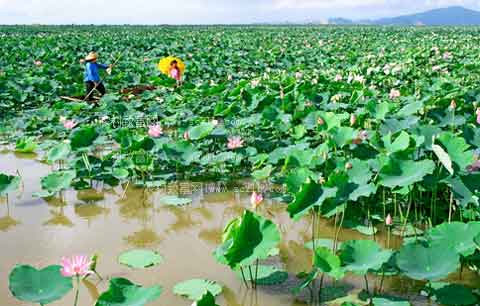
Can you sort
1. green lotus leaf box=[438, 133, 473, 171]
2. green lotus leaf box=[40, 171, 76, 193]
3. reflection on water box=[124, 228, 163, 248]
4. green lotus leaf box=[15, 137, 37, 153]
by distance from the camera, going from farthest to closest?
green lotus leaf box=[15, 137, 37, 153], green lotus leaf box=[40, 171, 76, 193], reflection on water box=[124, 228, 163, 248], green lotus leaf box=[438, 133, 473, 171]

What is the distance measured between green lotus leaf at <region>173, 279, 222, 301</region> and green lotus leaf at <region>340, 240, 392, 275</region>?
49cm

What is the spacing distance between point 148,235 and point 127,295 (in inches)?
43.0

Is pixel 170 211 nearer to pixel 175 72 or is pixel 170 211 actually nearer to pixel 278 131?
pixel 278 131

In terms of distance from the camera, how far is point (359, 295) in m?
1.94

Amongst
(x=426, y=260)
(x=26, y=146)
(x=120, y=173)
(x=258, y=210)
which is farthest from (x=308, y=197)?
(x=26, y=146)

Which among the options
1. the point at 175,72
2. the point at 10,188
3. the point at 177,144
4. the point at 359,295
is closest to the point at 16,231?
the point at 10,188

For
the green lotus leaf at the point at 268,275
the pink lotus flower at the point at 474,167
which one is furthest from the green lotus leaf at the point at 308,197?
the pink lotus flower at the point at 474,167

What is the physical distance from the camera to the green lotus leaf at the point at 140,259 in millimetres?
2275

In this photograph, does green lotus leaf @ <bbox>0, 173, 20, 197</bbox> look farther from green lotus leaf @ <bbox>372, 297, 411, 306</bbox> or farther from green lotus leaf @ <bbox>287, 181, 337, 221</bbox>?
green lotus leaf @ <bbox>372, 297, 411, 306</bbox>

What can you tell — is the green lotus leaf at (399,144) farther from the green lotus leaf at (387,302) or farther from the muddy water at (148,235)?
the green lotus leaf at (387,302)

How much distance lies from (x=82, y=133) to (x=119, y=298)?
2.09m

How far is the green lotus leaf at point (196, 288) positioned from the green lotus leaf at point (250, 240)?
18cm

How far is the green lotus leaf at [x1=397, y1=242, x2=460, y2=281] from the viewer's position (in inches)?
67.1

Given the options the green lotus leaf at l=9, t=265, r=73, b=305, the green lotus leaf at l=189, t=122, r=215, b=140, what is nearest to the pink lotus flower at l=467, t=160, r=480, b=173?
the green lotus leaf at l=189, t=122, r=215, b=140
